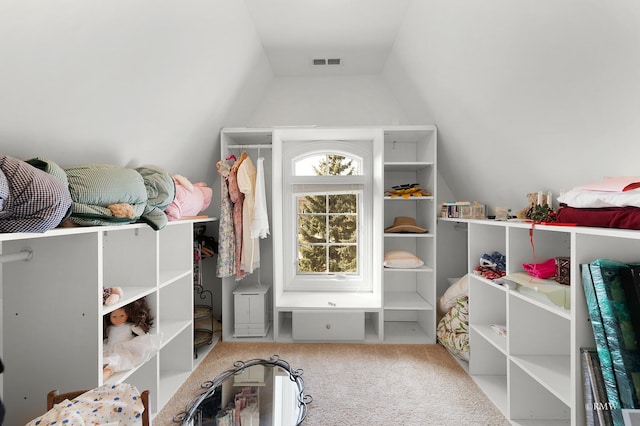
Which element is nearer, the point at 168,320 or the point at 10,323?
the point at 10,323

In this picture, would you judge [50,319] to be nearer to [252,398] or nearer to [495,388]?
[252,398]

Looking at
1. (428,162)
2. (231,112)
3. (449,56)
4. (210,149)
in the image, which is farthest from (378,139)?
(210,149)

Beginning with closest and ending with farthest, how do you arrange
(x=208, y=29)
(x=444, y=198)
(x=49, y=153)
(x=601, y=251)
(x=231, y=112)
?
(x=601, y=251), (x=49, y=153), (x=208, y=29), (x=231, y=112), (x=444, y=198)

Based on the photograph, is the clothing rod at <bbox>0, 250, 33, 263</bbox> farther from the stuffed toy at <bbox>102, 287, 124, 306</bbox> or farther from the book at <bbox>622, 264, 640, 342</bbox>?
the book at <bbox>622, 264, 640, 342</bbox>

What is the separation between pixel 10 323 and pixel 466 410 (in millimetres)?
2505

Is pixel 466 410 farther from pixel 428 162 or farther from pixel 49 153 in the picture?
pixel 49 153

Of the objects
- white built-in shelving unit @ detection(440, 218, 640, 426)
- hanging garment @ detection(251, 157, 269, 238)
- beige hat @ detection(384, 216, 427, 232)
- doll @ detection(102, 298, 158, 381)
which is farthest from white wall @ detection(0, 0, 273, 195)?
white built-in shelving unit @ detection(440, 218, 640, 426)

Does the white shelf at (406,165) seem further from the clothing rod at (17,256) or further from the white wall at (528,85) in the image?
the clothing rod at (17,256)

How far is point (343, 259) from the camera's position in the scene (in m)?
3.46

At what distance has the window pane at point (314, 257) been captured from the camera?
11.4ft

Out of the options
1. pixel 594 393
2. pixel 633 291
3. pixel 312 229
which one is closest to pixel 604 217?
pixel 633 291

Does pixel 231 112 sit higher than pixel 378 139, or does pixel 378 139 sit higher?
pixel 231 112

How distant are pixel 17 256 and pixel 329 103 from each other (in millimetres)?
2755

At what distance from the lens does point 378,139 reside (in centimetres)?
294
